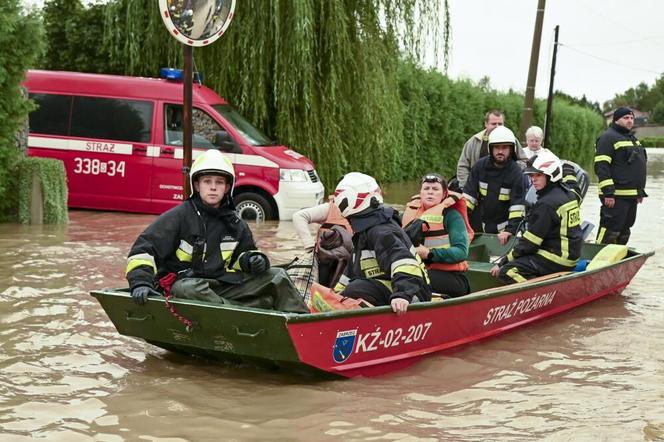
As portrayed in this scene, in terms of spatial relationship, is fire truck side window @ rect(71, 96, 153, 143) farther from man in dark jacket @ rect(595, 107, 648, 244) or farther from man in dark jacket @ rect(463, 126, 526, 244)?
man in dark jacket @ rect(595, 107, 648, 244)

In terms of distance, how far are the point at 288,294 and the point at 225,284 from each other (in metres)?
0.48

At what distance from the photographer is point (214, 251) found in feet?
23.1

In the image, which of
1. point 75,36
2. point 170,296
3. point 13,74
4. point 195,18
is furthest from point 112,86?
point 170,296

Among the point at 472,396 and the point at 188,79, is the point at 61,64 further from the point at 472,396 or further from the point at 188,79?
the point at 472,396

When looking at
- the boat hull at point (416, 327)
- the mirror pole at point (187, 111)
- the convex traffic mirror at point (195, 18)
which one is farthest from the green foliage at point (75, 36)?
the boat hull at point (416, 327)

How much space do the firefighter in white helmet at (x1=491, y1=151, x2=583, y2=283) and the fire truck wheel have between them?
6390 millimetres

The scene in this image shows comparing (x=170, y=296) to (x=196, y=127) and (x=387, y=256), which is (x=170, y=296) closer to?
(x=387, y=256)

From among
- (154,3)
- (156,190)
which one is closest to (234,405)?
(156,190)

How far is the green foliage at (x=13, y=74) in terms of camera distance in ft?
43.5

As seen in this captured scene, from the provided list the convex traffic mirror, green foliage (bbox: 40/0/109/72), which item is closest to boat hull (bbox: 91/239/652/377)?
the convex traffic mirror

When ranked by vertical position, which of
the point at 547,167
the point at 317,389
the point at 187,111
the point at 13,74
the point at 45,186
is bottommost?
the point at 317,389

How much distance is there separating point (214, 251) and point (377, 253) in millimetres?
1189

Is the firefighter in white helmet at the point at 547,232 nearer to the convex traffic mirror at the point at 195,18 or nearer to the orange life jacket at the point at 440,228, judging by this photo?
the orange life jacket at the point at 440,228

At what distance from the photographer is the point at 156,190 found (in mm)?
15312
